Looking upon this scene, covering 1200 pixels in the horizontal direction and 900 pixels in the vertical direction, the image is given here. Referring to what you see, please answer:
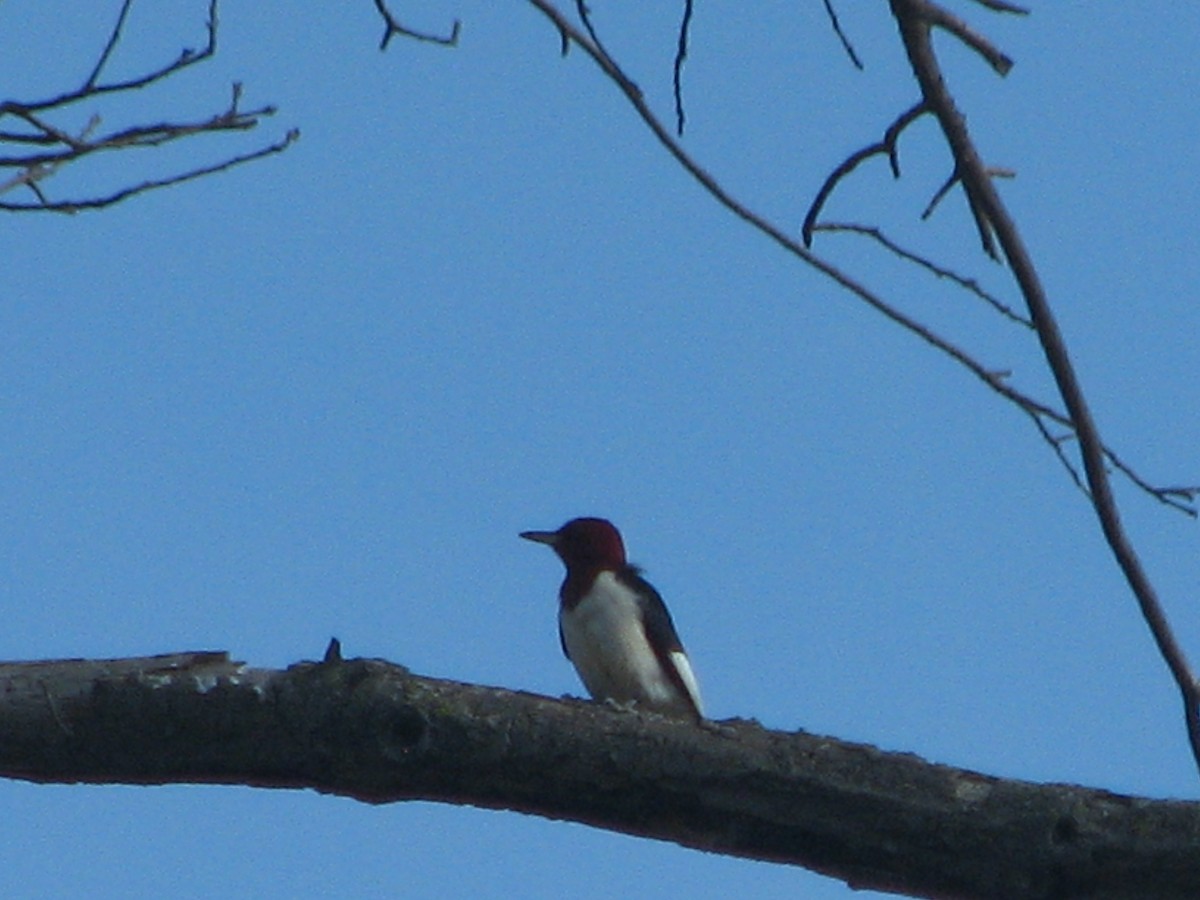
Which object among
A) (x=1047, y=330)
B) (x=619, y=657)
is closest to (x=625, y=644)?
(x=619, y=657)

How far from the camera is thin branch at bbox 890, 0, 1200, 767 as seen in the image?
286cm

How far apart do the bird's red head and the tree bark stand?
506 cm

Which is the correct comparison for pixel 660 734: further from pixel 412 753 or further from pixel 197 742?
pixel 197 742

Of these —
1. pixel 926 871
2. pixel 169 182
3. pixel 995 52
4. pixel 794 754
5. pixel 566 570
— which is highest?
pixel 566 570

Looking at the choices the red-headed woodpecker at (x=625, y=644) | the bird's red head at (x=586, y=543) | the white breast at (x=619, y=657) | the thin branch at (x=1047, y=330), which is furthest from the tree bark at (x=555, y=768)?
the bird's red head at (x=586, y=543)

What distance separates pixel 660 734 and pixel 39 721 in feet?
3.77

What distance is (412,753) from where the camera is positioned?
3.72 m

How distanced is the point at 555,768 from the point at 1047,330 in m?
1.34

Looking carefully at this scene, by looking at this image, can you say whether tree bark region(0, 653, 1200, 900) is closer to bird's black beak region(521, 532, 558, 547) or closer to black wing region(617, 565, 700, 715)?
black wing region(617, 565, 700, 715)

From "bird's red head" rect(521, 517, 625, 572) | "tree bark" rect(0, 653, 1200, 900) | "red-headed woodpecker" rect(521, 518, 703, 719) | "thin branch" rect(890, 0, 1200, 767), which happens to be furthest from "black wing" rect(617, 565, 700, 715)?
"thin branch" rect(890, 0, 1200, 767)

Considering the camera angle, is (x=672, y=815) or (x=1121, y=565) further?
(x=672, y=815)

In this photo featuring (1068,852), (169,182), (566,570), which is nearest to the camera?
(1068,852)

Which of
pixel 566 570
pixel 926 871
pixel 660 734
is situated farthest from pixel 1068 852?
pixel 566 570

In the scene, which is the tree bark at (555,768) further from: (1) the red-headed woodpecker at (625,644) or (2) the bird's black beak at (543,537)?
(2) the bird's black beak at (543,537)
